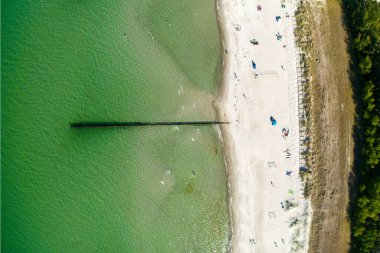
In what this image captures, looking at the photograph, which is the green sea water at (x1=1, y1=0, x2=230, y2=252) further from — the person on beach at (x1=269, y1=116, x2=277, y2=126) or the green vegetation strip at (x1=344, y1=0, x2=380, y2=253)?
the green vegetation strip at (x1=344, y1=0, x2=380, y2=253)

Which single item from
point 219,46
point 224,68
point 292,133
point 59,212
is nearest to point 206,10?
point 219,46

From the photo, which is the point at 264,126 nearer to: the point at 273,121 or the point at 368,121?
the point at 273,121

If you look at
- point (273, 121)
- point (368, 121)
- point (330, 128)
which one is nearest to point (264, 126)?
point (273, 121)

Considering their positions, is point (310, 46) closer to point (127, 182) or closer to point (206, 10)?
point (206, 10)

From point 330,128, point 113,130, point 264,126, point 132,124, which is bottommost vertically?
point 330,128

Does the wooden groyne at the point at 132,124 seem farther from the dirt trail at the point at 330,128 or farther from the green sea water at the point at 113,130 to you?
the dirt trail at the point at 330,128

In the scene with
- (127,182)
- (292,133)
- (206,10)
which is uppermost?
(206,10)

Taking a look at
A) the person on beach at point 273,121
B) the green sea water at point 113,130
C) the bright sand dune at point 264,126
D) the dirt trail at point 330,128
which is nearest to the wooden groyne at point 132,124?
the green sea water at point 113,130
